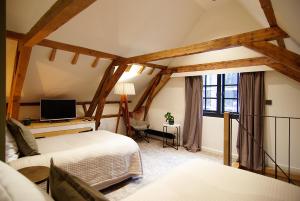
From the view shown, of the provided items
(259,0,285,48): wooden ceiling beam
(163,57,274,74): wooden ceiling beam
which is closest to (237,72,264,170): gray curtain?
(163,57,274,74): wooden ceiling beam

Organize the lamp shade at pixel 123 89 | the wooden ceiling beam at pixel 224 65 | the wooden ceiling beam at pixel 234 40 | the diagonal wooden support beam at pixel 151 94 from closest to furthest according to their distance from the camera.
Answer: the wooden ceiling beam at pixel 234 40 → the wooden ceiling beam at pixel 224 65 → the lamp shade at pixel 123 89 → the diagonal wooden support beam at pixel 151 94

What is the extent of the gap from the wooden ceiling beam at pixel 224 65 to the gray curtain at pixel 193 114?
0.28m

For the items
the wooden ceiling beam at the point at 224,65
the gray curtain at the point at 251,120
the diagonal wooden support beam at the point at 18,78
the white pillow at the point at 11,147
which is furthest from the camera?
the gray curtain at the point at 251,120

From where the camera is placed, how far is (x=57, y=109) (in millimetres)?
4098

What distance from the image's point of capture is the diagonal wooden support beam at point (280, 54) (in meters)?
2.04

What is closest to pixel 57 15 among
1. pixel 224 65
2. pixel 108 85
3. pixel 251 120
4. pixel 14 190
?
pixel 14 190

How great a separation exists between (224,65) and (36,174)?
12.3ft

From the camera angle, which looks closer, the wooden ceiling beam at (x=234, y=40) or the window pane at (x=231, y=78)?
the wooden ceiling beam at (x=234, y=40)

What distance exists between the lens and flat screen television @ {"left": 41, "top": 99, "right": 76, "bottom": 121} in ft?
12.9

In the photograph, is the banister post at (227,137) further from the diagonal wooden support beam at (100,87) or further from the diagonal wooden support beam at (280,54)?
the diagonal wooden support beam at (100,87)

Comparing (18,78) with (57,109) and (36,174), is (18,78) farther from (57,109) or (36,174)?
(36,174)

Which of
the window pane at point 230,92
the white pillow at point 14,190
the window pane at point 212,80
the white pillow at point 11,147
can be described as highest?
the window pane at point 212,80

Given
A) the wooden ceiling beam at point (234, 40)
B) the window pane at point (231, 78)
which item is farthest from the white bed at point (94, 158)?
the window pane at point (231, 78)

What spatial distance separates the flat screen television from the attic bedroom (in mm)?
23
